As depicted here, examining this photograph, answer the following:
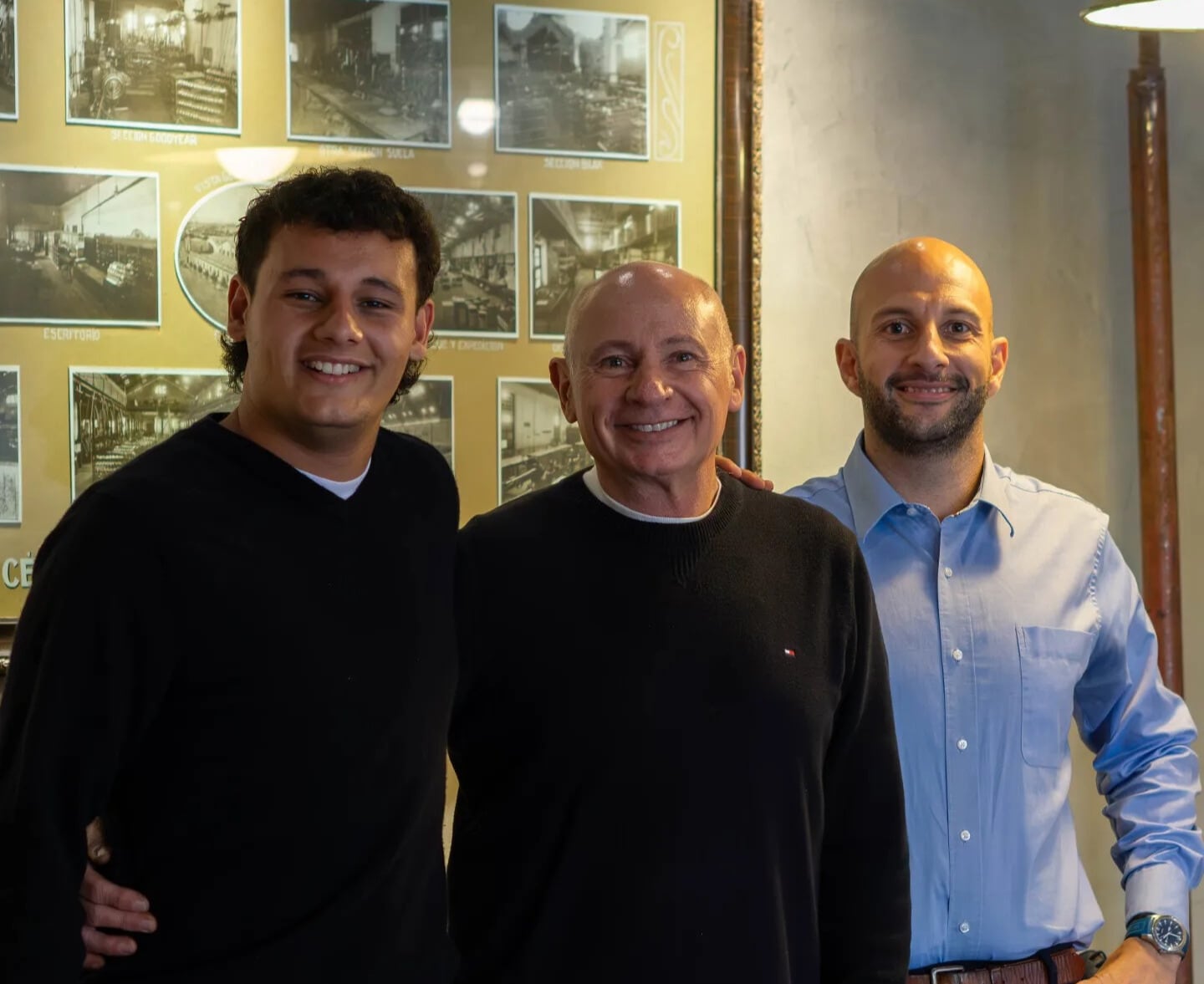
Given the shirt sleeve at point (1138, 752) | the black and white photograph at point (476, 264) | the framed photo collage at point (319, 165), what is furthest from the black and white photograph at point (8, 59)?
the shirt sleeve at point (1138, 752)

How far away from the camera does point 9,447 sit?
210 cm

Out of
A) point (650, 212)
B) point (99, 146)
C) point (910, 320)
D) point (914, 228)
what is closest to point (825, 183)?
point (914, 228)

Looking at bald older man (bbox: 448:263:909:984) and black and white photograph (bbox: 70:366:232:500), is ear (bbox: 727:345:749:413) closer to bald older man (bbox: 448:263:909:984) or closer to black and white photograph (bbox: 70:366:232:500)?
bald older man (bbox: 448:263:909:984)

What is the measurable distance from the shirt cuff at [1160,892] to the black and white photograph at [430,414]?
4.03 ft

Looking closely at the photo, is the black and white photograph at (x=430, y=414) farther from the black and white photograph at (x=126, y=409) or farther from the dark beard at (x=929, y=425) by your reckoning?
the dark beard at (x=929, y=425)

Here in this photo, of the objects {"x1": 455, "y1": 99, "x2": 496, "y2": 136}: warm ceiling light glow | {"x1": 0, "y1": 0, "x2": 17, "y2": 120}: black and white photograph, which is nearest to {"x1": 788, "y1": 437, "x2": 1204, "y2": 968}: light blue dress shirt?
{"x1": 455, "y1": 99, "x2": 496, "y2": 136}: warm ceiling light glow

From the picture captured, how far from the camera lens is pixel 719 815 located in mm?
1623

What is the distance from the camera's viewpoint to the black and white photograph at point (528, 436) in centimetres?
236

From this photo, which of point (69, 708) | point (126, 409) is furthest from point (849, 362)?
point (69, 708)

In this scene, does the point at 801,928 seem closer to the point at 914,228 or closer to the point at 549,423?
the point at 549,423

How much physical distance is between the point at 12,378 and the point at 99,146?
0.39 m

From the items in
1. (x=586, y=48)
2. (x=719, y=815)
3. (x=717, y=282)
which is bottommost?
(x=719, y=815)

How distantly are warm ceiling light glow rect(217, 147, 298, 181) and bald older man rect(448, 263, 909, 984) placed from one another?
673 mm

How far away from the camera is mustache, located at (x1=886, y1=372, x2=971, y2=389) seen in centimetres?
195
